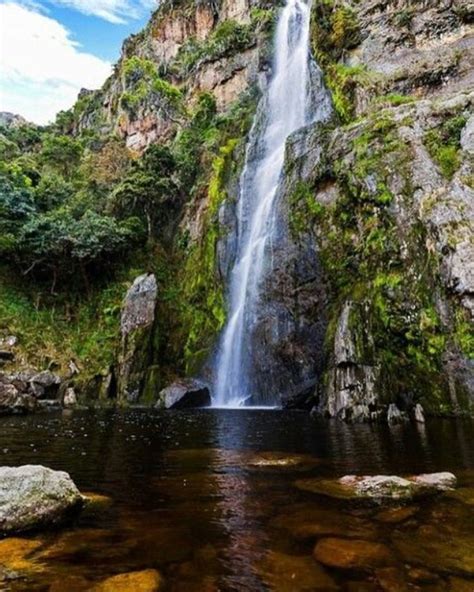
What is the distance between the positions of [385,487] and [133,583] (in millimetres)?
4738

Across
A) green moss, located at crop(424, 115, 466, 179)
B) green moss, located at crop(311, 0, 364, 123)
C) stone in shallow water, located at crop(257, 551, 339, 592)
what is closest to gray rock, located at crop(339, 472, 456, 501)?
stone in shallow water, located at crop(257, 551, 339, 592)

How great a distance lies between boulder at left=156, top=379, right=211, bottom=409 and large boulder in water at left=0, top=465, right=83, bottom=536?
2051 centimetres

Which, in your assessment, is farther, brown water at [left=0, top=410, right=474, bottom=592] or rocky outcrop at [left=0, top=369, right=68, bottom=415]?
rocky outcrop at [left=0, top=369, right=68, bottom=415]

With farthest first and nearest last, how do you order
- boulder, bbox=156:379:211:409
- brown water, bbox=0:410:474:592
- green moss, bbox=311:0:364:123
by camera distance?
green moss, bbox=311:0:364:123
boulder, bbox=156:379:211:409
brown water, bbox=0:410:474:592

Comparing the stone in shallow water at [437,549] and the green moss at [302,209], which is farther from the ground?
the green moss at [302,209]

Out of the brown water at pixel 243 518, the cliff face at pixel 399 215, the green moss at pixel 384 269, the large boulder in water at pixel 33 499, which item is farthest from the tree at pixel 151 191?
the large boulder in water at pixel 33 499

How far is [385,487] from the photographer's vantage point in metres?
8.05

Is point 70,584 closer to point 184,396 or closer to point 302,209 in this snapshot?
point 184,396

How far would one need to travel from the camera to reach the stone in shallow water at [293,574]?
4.81 m

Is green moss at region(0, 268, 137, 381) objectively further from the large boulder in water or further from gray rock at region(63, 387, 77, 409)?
the large boulder in water

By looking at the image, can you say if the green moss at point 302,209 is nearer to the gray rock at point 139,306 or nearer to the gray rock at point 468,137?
the gray rock at point 468,137

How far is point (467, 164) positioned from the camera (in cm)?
2255

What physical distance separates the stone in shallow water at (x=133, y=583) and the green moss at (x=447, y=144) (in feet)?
72.9

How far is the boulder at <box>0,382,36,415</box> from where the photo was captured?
75.7ft
